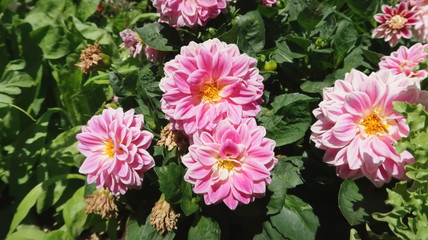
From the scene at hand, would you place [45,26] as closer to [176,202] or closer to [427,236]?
[176,202]

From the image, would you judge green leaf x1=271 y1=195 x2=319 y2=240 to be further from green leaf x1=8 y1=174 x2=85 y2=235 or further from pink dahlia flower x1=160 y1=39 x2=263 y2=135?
green leaf x1=8 y1=174 x2=85 y2=235

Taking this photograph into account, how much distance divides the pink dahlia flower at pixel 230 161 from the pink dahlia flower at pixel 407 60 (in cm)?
60

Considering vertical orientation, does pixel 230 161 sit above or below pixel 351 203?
above

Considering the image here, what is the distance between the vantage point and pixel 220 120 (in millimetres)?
1146

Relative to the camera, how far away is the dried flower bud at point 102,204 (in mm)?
1468

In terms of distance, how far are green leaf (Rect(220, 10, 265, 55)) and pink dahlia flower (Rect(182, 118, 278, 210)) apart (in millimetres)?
438

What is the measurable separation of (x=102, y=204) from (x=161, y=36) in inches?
28.9

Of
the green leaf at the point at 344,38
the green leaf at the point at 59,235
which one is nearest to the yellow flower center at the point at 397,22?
the green leaf at the point at 344,38

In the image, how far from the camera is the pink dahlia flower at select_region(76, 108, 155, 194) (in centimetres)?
125

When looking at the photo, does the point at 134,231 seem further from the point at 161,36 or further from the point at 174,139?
the point at 161,36

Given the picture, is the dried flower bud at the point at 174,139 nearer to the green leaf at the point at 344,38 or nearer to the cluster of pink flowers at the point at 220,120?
the cluster of pink flowers at the point at 220,120

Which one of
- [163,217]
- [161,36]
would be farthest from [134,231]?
[161,36]

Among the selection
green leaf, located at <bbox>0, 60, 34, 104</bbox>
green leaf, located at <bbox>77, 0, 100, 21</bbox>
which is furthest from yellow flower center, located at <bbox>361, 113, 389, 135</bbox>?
green leaf, located at <bbox>77, 0, 100, 21</bbox>

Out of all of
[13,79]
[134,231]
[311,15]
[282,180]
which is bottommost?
[134,231]
